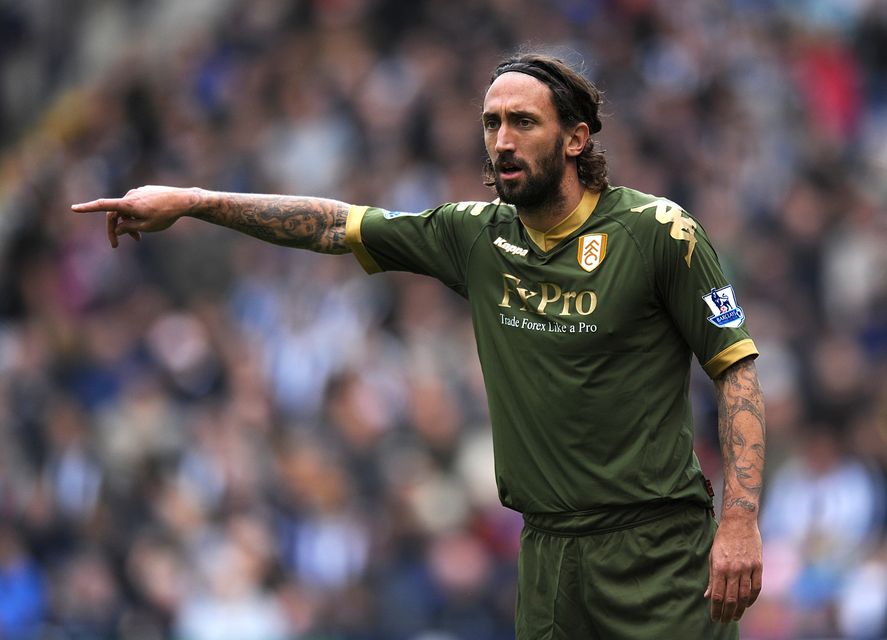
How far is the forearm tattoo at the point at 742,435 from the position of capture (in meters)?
5.01

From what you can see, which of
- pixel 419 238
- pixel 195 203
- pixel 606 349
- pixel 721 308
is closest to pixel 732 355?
pixel 721 308

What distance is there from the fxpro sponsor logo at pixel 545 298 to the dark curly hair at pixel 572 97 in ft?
1.23

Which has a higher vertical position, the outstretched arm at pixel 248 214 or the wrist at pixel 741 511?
the outstretched arm at pixel 248 214

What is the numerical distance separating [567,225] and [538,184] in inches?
7.0

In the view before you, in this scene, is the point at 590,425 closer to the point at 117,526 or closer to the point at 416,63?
the point at 117,526

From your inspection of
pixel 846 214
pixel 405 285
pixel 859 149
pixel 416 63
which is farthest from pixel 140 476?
pixel 859 149

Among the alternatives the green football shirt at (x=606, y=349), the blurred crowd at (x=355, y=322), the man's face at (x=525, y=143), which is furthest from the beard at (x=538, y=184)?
the blurred crowd at (x=355, y=322)

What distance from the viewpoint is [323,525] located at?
37.4 ft

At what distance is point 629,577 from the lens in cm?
A: 521

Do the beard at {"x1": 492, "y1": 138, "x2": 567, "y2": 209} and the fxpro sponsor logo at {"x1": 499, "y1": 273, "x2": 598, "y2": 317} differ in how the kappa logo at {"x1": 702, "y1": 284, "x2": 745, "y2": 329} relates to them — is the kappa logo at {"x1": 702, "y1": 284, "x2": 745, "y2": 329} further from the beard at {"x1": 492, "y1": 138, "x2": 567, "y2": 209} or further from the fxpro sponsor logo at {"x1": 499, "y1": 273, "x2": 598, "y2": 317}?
the beard at {"x1": 492, "y1": 138, "x2": 567, "y2": 209}

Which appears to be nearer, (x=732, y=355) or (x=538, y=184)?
(x=732, y=355)

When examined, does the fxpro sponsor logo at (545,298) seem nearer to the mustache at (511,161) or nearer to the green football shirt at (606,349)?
the green football shirt at (606,349)

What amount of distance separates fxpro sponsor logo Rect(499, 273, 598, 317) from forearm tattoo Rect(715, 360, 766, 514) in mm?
495

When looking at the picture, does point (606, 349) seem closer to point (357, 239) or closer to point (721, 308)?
point (721, 308)
